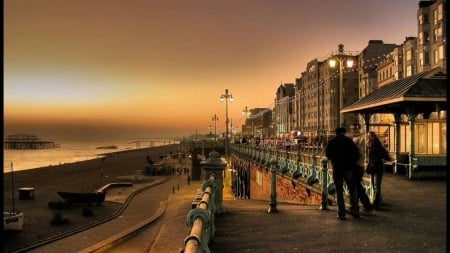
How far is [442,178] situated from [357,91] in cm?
8844

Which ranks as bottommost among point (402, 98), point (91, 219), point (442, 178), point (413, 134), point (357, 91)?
point (91, 219)

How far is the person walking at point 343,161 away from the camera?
406 inches

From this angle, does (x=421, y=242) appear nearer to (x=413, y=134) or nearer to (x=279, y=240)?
(x=279, y=240)

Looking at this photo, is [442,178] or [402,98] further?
[442,178]

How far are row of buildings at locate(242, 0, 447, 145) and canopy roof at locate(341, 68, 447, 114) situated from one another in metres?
0.83

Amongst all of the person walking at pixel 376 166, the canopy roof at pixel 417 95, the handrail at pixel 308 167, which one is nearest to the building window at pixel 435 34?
the handrail at pixel 308 167

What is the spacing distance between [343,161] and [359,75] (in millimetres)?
87871

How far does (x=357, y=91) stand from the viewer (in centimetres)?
10381

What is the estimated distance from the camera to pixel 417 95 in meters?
17.7

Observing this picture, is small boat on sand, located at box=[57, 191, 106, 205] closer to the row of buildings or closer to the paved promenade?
the row of buildings

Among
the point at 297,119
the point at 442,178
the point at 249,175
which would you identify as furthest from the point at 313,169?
the point at 297,119

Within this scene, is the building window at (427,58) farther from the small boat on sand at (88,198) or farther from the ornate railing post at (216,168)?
the ornate railing post at (216,168)

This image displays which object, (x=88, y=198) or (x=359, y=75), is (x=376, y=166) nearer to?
(x=88, y=198)

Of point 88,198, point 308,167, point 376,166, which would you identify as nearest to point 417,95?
point 308,167
